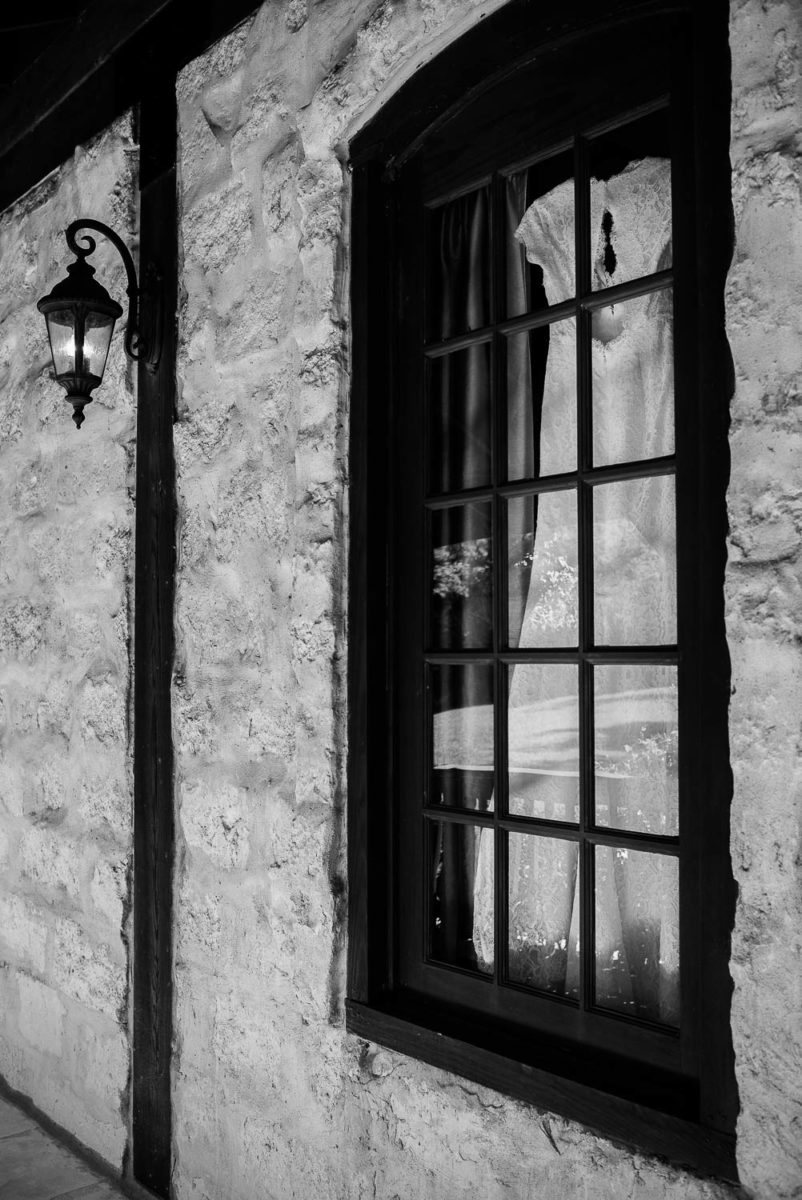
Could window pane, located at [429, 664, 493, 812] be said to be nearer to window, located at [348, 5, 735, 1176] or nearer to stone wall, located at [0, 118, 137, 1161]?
window, located at [348, 5, 735, 1176]

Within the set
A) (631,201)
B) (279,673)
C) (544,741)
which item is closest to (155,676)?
(279,673)

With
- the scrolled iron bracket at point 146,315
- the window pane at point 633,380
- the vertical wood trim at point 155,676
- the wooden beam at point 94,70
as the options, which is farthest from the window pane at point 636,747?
the wooden beam at point 94,70

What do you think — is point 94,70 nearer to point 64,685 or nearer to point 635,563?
point 64,685

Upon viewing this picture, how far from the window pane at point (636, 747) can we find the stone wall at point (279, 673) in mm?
→ 597

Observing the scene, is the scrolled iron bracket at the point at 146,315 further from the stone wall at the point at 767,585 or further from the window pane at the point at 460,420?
the stone wall at the point at 767,585

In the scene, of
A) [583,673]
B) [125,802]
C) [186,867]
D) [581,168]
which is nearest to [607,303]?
[581,168]

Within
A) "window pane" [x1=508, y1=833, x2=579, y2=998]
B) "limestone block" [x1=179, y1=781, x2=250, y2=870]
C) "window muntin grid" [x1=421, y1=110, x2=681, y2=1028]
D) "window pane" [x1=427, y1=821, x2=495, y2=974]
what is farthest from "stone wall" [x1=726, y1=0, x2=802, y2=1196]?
"limestone block" [x1=179, y1=781, x2=250, y2=870]

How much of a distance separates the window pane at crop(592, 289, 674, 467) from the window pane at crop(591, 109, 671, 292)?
8 cm

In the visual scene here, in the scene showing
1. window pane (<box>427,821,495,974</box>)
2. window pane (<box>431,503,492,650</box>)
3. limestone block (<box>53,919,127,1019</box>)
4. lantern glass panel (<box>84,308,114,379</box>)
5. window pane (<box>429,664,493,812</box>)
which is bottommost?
limestone block (<box>53,919,127,1019</box>)

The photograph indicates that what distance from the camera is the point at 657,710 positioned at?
1.97m

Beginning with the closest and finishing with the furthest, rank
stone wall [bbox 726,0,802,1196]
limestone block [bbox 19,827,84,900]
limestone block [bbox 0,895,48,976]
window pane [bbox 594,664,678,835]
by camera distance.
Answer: stone wall [bbox 726,0,802,1196], window pane [bbox 594,664,678,835], limestone block [bbox 19,827,84,900], limestone block [bbox 0,895,48,976]

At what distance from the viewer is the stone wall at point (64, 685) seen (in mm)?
3168

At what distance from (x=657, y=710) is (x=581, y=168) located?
3.71 ft

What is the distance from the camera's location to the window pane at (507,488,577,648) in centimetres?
215
